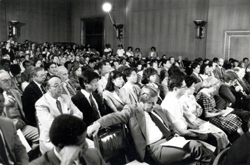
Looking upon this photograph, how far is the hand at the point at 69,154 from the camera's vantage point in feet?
4.44

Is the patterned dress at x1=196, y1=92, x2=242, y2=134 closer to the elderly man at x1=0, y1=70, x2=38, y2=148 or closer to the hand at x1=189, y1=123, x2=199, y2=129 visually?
the hand at x1=189, y1=123, x2=199, y2=129

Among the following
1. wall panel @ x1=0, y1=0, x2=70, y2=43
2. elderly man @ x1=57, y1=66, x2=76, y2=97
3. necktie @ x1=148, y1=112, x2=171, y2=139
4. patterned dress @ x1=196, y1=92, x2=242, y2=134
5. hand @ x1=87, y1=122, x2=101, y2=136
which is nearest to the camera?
hand @ x1=87, y1=122, x2=101, y2=136

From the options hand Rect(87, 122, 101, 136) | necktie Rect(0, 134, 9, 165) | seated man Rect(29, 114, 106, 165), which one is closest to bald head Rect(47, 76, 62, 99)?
hand Rect(87, 122, 101, 136)

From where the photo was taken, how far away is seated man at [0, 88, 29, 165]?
6.01ft

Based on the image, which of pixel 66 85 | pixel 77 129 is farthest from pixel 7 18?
pixel 77 129

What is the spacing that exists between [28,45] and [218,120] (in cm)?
1046

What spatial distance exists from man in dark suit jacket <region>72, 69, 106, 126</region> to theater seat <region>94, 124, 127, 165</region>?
2.32ft

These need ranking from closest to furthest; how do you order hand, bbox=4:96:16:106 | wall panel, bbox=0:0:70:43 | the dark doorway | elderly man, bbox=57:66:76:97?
hand, bbox=4:96:16:106, elderly man, bbox=57:66:76:97, wall panel, bbox=0:0:70:43, the dark doorway

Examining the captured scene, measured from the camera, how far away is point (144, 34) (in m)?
12.7

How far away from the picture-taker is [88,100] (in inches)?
120

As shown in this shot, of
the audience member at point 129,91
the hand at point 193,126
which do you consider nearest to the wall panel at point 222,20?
the audience member at point 129,91

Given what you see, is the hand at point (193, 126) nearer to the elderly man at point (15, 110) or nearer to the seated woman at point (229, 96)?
the seated woman at point (229, 96)

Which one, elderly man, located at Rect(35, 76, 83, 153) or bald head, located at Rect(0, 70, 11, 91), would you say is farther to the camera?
bald head, located at Rect(0, 70, 11, 91)

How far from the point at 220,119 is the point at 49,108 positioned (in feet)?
7.08
